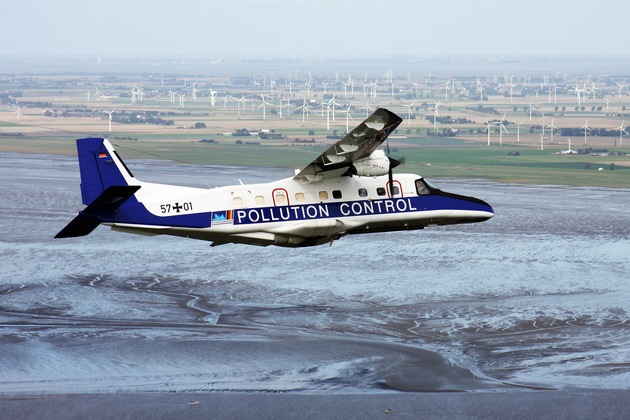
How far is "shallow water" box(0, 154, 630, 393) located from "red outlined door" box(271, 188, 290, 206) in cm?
537

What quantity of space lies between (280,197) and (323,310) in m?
6.88

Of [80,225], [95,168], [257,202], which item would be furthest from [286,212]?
[80,225]

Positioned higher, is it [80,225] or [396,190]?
[396,190]

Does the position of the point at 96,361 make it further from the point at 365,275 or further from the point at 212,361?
the point at 365,275

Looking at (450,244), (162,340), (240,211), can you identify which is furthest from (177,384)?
(450,244)

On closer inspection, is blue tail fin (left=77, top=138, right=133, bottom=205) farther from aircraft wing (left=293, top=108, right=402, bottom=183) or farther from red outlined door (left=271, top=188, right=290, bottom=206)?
aircraft wing (left=293, top=108, right=402, bottom=183)

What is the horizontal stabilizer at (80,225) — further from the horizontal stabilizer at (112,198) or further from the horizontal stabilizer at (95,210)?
the horizontal stabilizer at (112,198)

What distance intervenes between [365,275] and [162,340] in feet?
55.3

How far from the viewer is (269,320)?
48.2 meters

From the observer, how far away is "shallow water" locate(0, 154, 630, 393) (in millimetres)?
40344

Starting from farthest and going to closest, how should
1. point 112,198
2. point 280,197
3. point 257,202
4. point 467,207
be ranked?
point 467,207 → point 280,197 → point 257,202 → point 112,198

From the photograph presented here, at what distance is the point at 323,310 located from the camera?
5031 cm

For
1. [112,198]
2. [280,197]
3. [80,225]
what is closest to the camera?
[80,225]

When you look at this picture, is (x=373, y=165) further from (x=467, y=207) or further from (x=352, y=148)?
(x=467, y=207)
